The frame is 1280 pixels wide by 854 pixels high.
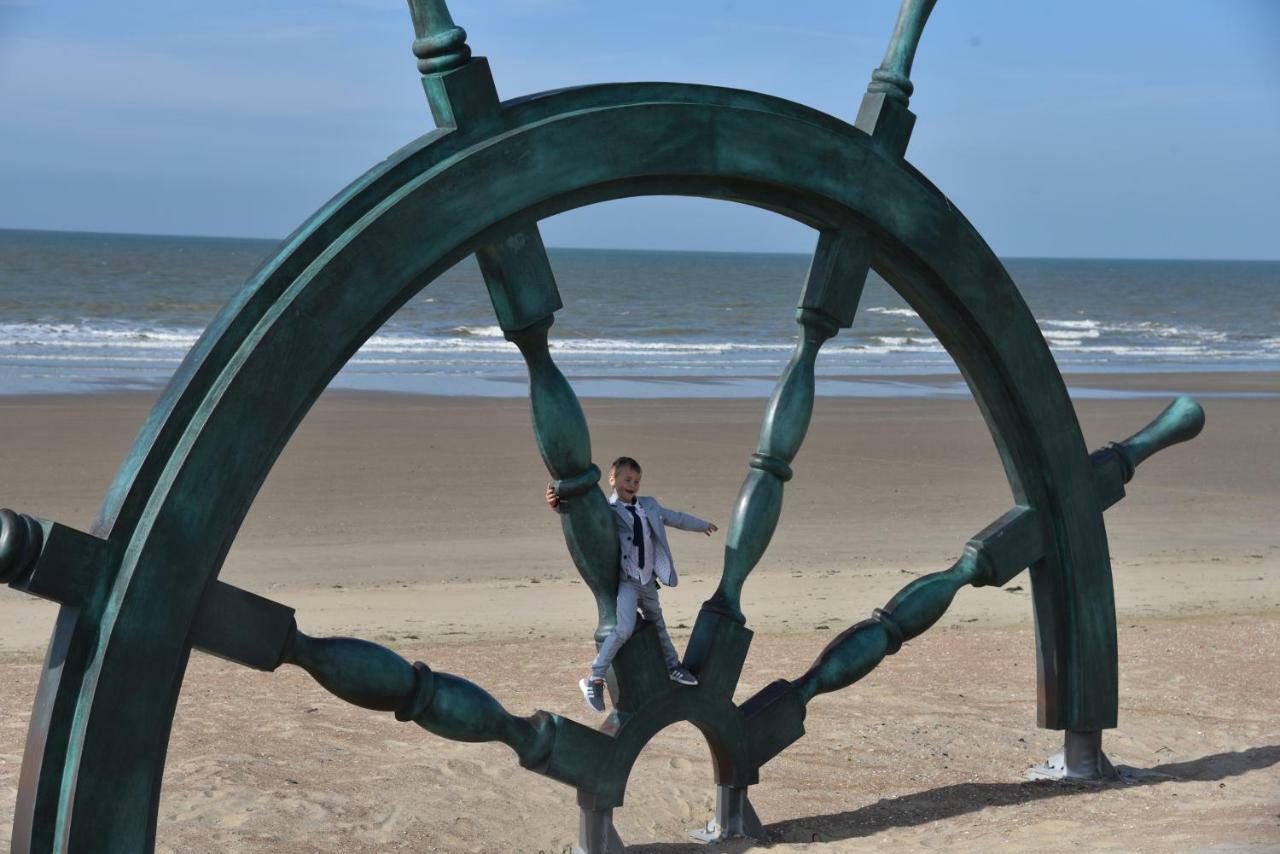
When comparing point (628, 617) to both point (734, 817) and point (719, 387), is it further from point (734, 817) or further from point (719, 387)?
point (719, 387)

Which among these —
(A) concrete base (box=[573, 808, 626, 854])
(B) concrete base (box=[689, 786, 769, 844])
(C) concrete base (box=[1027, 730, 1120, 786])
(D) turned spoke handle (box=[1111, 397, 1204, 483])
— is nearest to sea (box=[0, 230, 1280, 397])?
(A) concrete base (box=[573, 808, 626, 854])

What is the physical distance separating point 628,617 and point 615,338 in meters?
29.2

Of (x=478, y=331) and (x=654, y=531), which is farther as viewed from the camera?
(x=478, y=331)

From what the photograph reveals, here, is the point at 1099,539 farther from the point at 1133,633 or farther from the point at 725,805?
the point at 1133,633

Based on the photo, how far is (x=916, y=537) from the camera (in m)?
9.71

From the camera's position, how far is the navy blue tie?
3504 mm

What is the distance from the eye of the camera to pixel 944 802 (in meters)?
4.28

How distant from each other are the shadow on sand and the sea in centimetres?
228

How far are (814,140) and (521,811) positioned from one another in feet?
6.65

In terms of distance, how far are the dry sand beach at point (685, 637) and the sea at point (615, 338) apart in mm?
1685

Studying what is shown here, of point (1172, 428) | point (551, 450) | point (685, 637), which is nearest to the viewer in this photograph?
point (551, 450)

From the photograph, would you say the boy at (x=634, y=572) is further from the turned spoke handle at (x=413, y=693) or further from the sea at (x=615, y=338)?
the sea at (x=615, y=338)

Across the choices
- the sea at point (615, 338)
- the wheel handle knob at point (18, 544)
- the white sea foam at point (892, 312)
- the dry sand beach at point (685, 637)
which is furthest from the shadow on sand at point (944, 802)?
the white sea foam at point (892, 312)

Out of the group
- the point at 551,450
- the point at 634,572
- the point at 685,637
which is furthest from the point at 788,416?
the point at 685,637
